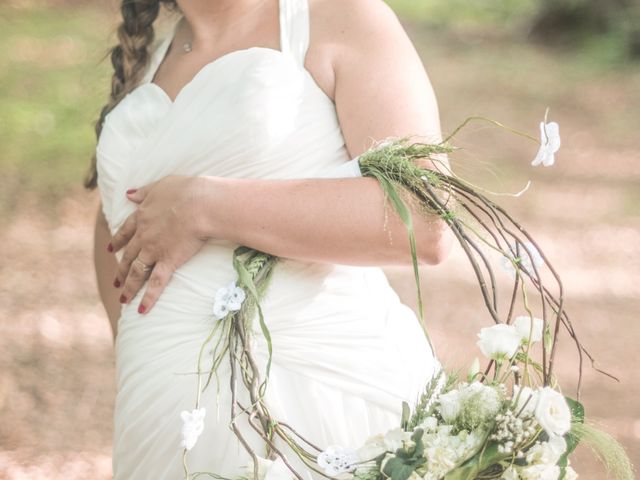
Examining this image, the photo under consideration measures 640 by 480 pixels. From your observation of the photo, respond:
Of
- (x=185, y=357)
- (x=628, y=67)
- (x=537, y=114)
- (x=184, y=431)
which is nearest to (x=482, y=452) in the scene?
(x=184, y=431)

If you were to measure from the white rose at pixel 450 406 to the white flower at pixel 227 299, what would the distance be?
53 centimetres

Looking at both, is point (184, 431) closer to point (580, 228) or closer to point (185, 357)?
point (185, 357)

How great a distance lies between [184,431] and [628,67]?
11197mm

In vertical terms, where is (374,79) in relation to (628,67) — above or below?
above

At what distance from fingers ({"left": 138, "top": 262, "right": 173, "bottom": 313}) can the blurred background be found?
2.25ft

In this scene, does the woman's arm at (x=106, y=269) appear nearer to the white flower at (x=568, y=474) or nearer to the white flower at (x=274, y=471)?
the white flower at (x=274, y=471)

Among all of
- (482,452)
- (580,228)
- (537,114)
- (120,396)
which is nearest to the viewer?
(482,452)

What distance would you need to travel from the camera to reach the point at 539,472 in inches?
56.9

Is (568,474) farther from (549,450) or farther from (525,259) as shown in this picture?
(525,259)

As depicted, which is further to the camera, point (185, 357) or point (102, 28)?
point (102, 28)

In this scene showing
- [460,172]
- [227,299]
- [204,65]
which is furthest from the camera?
[460,172]

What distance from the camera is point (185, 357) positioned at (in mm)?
2070

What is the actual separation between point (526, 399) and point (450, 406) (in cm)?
12

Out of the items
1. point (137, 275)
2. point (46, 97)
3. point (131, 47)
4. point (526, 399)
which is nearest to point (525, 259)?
point (526, 399)
